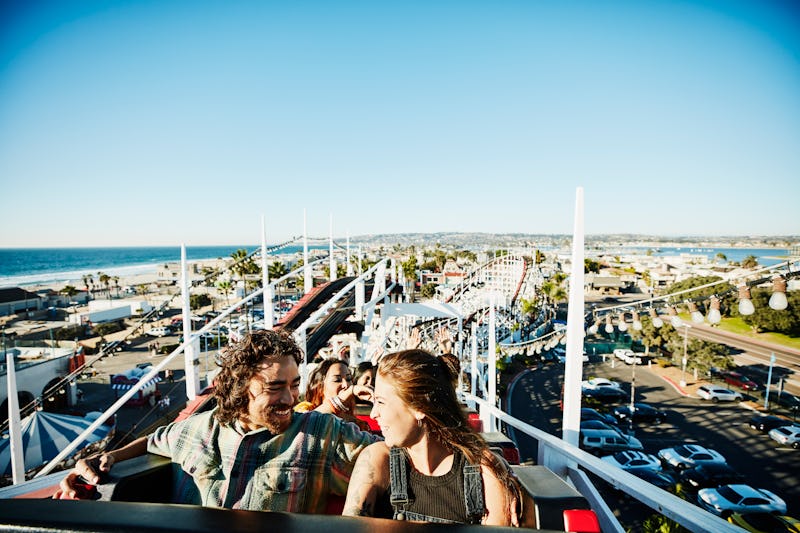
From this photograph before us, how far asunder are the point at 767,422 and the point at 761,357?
50.0 ft

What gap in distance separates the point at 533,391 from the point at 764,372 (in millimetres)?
15724

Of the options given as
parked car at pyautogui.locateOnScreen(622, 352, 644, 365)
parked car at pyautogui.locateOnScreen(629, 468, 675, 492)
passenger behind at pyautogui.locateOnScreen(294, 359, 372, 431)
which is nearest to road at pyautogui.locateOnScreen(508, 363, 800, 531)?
parked car at pyautogui.locateOnScreen(629, 468, 675, 492)

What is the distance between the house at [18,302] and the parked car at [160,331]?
1922 cm

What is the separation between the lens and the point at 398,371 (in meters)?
1.53

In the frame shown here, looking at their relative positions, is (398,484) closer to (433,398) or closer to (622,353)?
(433,398)

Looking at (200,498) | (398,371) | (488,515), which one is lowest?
(200,498)

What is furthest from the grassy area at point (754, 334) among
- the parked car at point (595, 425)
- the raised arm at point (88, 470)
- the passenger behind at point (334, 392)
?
the raised arm at point (88, 470)

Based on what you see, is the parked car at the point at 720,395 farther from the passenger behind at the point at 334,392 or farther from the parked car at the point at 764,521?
the passenger behind at the point at 334,392

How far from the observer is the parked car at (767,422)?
50.4 ft

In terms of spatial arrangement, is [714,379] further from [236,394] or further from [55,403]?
[55,403]

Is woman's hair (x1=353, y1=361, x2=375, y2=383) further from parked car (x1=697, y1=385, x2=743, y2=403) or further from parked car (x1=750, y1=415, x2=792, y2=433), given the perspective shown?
parked car (x1=697, y1=385, x2=743, y2=403)

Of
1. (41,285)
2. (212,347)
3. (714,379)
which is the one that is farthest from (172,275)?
(714,379)

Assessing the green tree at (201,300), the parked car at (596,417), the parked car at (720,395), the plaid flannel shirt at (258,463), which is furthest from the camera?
the green tree at (201,300)

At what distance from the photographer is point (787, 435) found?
47.2 feet
